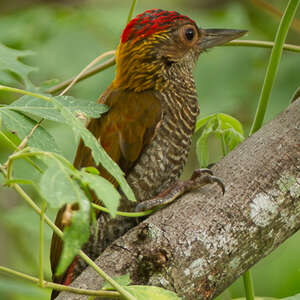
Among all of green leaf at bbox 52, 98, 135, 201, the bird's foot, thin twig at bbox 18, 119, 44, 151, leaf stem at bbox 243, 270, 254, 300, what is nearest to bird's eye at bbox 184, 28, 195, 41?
the bird's foot

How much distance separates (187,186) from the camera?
66.5 inches

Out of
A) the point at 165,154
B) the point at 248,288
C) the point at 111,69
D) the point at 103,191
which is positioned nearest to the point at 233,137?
the point at 165,154

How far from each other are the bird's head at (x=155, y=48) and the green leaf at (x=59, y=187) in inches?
54.5

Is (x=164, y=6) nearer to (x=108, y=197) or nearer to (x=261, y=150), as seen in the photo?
(x=261, y=150)

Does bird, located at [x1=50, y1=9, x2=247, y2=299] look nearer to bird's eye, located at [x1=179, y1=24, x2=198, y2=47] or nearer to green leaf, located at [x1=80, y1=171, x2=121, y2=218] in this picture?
bird's eye, located at [x1=179, y1=24, x2=198, y2=47]

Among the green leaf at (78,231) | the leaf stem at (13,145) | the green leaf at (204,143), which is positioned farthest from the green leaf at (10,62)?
the green leaf at (78,231)

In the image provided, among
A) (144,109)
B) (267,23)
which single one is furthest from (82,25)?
(267,23)

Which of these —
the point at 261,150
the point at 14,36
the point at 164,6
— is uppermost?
→ the point at 164,6

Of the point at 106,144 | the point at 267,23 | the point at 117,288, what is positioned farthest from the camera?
the point at 267,23

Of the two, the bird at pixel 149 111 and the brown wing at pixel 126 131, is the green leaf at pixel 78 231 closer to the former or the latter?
the bird at pixel 149 111

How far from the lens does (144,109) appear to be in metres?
2.08

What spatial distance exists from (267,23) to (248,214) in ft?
8.10

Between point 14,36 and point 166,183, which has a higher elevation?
point 14,36

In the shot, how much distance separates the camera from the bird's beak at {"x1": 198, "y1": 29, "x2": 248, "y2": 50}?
228 centimetres
